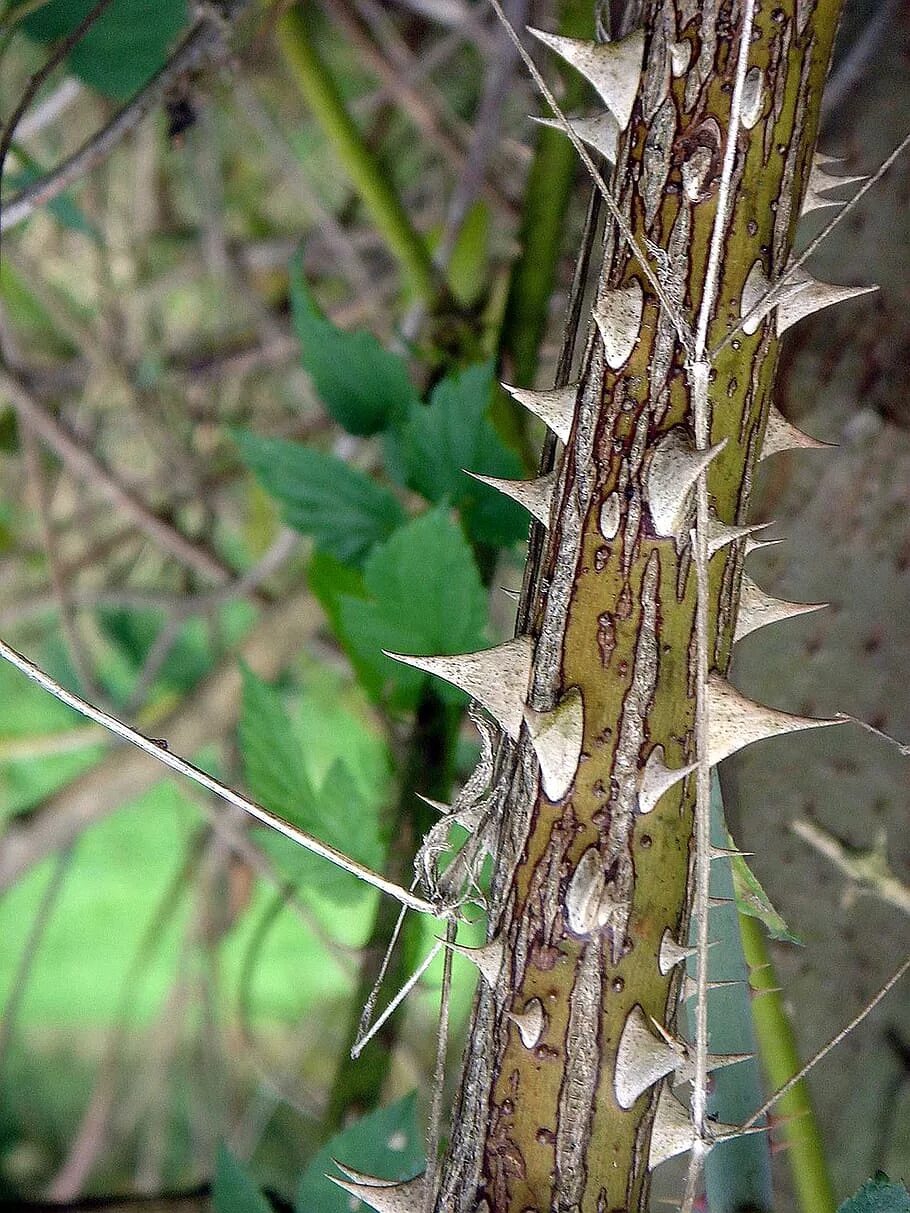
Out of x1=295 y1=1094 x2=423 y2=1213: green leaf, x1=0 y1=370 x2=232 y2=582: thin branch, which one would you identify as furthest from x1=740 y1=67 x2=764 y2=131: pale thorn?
x1=0 y1=370 x2=232 y2=582: thin branch

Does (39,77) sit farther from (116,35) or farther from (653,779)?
(653,779)

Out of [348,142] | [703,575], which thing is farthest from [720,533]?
[348,142]

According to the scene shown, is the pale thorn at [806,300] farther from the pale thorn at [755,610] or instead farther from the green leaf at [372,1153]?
the green leaf at [372,1153]

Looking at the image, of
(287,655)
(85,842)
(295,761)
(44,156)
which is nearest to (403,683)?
(295,761)

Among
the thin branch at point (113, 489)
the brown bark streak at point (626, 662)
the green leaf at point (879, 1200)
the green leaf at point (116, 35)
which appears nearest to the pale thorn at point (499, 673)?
the brown bark streak at point (626, 662)

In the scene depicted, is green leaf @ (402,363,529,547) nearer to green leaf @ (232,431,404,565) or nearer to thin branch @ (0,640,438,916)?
green leaf @ (232,431,404,565)

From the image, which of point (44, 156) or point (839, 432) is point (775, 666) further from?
point (44, 156)

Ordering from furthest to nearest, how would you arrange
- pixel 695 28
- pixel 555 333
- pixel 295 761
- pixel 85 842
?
pixel 85 842 < pixel 555 333 < pixel 295 761 < pixel 695 28
